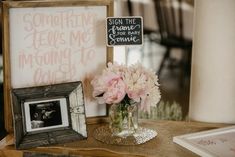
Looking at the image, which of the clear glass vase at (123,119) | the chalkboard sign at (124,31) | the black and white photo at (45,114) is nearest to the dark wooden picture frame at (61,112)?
the black and white photo at (45,114)

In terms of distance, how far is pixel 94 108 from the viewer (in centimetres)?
142

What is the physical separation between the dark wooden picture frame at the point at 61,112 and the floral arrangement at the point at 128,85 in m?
0.09

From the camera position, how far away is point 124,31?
1376mm

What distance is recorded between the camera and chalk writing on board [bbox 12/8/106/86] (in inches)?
51.6

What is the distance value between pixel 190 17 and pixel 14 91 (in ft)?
13.2

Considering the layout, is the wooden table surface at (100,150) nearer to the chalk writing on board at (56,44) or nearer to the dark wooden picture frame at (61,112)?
the dark wooden picture frame at (61,112)

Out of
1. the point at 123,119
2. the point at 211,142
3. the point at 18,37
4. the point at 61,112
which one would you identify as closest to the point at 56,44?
the point at 18,37

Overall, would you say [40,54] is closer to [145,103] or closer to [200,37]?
[145,103]

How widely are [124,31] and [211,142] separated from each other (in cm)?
50

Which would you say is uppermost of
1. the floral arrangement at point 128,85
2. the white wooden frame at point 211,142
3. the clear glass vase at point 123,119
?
the floral arrangement at point 128,85

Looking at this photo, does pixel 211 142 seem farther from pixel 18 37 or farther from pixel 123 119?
pixel 18 37

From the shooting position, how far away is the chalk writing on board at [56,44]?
1.31 metres

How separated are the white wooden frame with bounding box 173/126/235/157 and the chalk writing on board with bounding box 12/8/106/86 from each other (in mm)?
450

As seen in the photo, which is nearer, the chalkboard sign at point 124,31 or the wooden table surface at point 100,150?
the wooden table surface at point 100,150
